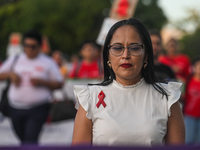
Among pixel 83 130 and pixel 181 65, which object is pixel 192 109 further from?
pixel 83 130

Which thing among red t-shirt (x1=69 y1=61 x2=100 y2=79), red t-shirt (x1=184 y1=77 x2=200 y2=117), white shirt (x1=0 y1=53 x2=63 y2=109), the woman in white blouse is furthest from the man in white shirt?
the woman in white blouse

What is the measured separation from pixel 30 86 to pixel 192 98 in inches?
102

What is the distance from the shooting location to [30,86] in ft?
15.3

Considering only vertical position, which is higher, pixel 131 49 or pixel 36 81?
pixel 131 49

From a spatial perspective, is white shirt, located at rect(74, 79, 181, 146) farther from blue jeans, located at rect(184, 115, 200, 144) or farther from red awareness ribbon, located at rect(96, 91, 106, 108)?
blue jeans, located at rect(184, 115, 200, 144)

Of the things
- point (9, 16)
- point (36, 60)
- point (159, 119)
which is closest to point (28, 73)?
point (36, 60)

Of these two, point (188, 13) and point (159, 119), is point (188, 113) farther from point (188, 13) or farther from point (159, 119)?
point (188, 13)

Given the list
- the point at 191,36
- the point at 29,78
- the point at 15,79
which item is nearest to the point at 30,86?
the point at 29,78

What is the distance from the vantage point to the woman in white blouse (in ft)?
6.43

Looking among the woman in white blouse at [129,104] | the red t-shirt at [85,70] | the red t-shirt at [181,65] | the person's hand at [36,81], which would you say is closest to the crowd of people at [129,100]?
the woman in white blouse at [129,104]

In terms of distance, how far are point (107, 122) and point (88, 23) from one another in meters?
38.6

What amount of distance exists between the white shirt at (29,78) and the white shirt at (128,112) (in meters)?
2.62

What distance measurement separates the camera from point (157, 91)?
2.12 metres

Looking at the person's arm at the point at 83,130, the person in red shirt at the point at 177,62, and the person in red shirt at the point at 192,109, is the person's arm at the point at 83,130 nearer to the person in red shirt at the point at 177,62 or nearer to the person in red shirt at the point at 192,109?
the person in red shirt at the point at 192,109
